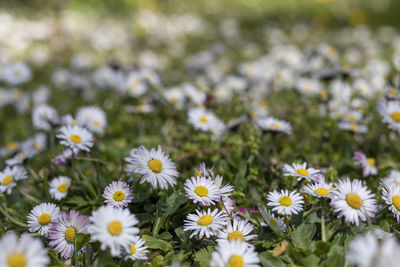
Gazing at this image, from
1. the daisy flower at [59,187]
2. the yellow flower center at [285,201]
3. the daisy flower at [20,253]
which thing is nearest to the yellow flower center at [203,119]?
the daisy flower at [59,187]

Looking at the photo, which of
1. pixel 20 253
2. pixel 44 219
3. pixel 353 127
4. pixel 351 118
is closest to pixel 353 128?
pixel 353 127

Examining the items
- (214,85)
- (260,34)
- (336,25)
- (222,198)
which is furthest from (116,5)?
(222,198)

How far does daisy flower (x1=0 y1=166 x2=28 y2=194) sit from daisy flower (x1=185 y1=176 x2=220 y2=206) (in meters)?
0.81

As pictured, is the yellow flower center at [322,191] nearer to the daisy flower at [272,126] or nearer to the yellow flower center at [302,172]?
the yellow flower center at [302,172]

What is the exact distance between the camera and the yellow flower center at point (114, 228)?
1064 mm

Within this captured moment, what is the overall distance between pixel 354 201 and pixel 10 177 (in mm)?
1474

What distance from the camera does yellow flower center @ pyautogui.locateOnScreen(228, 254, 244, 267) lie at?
1.07 metres

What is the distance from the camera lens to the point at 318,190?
1.30 metres

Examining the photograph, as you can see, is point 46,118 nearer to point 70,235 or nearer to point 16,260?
point 70,235

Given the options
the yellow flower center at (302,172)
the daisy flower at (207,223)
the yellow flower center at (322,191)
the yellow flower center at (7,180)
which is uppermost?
the yellow flower center at (7,180)

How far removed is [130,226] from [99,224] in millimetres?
107

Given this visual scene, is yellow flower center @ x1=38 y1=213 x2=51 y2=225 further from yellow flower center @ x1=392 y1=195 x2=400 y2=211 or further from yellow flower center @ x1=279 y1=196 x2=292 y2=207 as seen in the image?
yellow flower center @ x1=392 y1=195 x2=400 y2=211

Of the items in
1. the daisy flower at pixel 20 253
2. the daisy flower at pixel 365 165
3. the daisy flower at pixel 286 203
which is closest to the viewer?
the daisy flower at pixel 20 253

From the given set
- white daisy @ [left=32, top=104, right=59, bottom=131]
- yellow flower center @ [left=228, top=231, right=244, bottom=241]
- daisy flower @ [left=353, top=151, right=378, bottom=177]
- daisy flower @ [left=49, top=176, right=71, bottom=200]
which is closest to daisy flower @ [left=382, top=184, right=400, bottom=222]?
daisy flower @ [left=353, top=151, right=378, bottom=177]
